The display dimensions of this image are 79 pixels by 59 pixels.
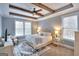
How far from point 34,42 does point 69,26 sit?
76 centimetres

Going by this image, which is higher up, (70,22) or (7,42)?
(70,22)

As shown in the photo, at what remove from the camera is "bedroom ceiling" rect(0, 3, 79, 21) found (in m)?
1.57

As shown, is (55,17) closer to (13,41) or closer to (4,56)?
(13,41)

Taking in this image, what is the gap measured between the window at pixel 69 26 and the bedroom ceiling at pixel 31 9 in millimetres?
166

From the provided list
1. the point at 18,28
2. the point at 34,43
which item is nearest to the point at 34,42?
the point at 34,43

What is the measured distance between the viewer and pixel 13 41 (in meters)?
1.69

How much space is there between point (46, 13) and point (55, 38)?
1.76 feet

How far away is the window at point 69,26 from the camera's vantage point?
1.62 metres

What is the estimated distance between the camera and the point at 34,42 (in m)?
1.78

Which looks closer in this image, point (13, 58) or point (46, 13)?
point (13, 58)

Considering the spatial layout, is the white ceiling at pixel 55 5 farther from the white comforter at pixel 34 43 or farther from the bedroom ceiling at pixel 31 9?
the white comforter at pixel 34 43

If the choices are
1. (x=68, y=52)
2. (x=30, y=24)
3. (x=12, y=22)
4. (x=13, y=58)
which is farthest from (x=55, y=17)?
(x=13, y=58)

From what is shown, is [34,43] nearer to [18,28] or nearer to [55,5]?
[18,28]

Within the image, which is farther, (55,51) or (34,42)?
(34,42)
